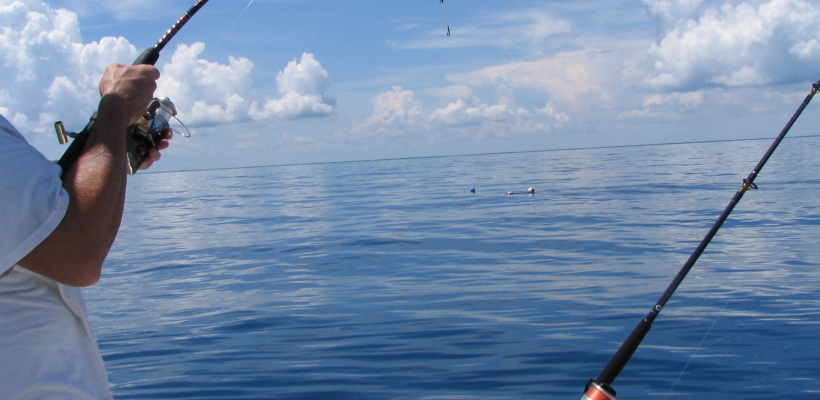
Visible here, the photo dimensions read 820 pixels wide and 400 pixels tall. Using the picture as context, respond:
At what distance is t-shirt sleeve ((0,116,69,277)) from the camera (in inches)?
48.2

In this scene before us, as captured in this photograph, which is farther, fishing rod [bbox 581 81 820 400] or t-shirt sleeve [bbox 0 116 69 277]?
fishing rod [bbox 581 81 820 400]

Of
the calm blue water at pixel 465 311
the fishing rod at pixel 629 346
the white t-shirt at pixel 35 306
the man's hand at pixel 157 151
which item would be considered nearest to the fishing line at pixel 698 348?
the calm blue water at pixel 465 311

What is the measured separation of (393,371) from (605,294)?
11.6 ft

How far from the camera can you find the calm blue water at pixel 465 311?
552cm

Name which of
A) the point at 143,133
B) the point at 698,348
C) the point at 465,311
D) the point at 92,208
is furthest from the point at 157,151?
the point at 465,311

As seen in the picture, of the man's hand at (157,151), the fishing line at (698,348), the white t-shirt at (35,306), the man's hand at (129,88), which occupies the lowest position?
the fishing line at (698,348)

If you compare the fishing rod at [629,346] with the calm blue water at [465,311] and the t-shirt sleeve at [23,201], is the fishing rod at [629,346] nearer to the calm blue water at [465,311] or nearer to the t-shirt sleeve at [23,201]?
the t-shirt sleeve at [23,201]

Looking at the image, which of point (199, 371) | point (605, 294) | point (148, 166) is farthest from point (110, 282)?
point (148, 166)

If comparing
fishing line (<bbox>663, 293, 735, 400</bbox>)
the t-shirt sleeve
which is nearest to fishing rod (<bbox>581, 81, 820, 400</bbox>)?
the t-shirt sleeve

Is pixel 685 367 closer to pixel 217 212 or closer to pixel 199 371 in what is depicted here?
pixel 199 371

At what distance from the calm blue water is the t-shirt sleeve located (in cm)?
421

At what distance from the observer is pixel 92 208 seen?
1325 mm

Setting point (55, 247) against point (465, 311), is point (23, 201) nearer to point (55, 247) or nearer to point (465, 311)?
point (55, 247)

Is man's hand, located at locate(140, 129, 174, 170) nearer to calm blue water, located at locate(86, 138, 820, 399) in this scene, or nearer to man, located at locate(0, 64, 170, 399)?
man, located at locate(0, 64, 170, 399)
